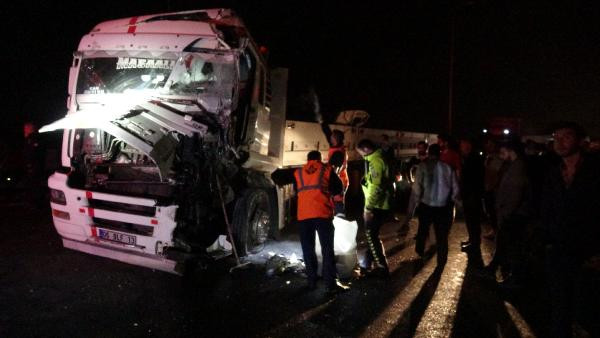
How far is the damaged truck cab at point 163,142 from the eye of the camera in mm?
4773

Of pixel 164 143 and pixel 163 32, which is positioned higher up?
pixel 163 32

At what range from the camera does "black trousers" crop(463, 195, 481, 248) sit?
20.3 feet

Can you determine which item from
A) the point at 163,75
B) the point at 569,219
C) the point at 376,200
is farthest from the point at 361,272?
the point at 163,75

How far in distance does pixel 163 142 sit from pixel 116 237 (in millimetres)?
1318

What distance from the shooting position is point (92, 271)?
525cm

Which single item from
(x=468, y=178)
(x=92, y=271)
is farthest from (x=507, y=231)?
(x=92, y=271)

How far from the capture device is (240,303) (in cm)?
448

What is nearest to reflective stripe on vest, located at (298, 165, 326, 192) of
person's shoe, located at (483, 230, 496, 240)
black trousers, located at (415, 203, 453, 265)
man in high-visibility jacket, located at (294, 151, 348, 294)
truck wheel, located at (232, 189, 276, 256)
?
man in high-visibility jacket, located at (294, 151, 348, 294)

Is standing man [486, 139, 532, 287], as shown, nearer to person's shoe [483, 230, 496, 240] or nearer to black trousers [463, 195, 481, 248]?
black trousers [463, 195, 481, 248]

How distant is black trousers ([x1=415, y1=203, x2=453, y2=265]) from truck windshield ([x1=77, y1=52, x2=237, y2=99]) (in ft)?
9.73

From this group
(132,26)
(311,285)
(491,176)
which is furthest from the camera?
(491,176)

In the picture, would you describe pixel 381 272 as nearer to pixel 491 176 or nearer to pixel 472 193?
pixel 472 193

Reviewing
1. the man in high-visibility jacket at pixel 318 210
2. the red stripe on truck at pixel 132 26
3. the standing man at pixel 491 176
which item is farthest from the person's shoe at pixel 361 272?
the red stripe on truck at pixel 132 26

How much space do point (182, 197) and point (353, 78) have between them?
28033mm
